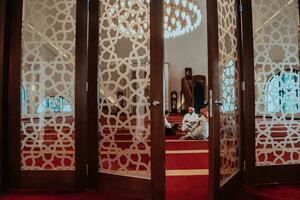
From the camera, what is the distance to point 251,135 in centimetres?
330

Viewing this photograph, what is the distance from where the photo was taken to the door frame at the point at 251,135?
10.7 ft

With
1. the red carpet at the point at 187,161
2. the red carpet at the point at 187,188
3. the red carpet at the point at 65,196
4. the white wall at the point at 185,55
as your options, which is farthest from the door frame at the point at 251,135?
the white wall at the point at 185,55

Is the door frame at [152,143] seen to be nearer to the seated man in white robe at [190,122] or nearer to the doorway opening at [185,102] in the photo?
the doorway opening at [185,102]

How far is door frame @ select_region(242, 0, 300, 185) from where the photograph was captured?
327cm

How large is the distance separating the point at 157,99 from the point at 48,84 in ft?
4.27

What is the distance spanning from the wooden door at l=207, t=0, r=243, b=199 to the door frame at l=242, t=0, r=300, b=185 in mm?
94

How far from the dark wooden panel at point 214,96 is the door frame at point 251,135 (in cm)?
83

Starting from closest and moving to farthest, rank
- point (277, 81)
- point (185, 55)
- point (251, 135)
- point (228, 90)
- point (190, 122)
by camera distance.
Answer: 1. point (228, 90)
2. point (251, 135)
3. point (277, 81)
4. point (190, 122)
5. point (185, 55)

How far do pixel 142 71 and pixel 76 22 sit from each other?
0.97m

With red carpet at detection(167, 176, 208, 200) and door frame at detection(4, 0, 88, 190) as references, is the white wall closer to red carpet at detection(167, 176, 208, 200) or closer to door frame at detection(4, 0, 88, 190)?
red carpet at detection(167, 176, 208, 200)

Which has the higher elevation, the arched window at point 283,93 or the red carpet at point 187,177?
the arched window at point 283,93

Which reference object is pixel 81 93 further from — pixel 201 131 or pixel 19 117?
pixel 201 131

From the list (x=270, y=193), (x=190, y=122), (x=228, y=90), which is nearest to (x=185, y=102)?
(x=190, y=122)

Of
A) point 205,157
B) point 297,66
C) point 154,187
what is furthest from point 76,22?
point 205,157
